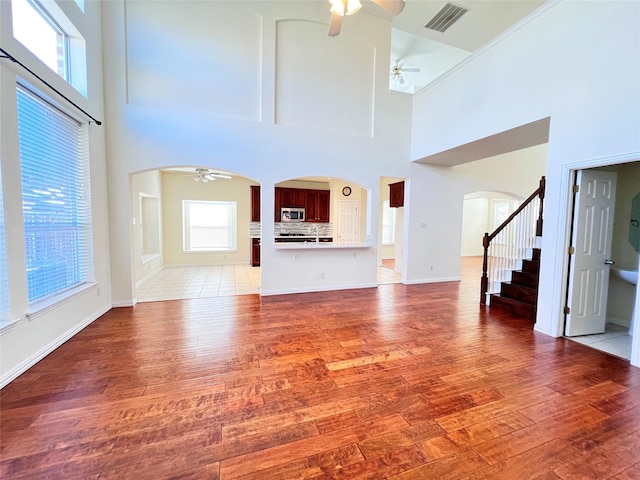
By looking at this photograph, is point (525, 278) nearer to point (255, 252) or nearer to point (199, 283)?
point (199, 283)

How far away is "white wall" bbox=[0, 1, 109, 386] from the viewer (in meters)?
2.23

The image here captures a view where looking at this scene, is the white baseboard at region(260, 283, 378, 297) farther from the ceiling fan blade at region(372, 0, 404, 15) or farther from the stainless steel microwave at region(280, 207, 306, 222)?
the ceiling fan blade at region(372, 0, 404, 15)

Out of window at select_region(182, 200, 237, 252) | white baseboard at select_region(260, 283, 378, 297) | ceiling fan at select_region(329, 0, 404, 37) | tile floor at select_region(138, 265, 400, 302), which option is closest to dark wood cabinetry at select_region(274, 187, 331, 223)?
window at select_region(182, 200, 237, 252)

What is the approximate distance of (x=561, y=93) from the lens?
10.3 feet

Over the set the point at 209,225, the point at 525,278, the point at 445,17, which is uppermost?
the point at 445,17

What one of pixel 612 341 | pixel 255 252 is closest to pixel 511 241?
pixel 612 341

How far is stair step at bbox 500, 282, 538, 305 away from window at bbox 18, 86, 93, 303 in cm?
593

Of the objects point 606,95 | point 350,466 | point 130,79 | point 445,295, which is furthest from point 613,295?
point 130,79

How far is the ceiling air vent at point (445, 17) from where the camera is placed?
4.80 m

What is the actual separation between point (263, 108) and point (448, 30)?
13.2ft

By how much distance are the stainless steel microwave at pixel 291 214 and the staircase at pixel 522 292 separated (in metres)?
5.70

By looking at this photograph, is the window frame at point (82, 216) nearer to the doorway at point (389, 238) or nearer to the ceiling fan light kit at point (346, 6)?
the ceiling fan light kit at point (346, 6)

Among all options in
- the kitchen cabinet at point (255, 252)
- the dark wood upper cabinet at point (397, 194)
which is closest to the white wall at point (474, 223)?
the dark wood upper cabinet at point (397, 194)

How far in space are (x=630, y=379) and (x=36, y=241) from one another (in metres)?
5.64
